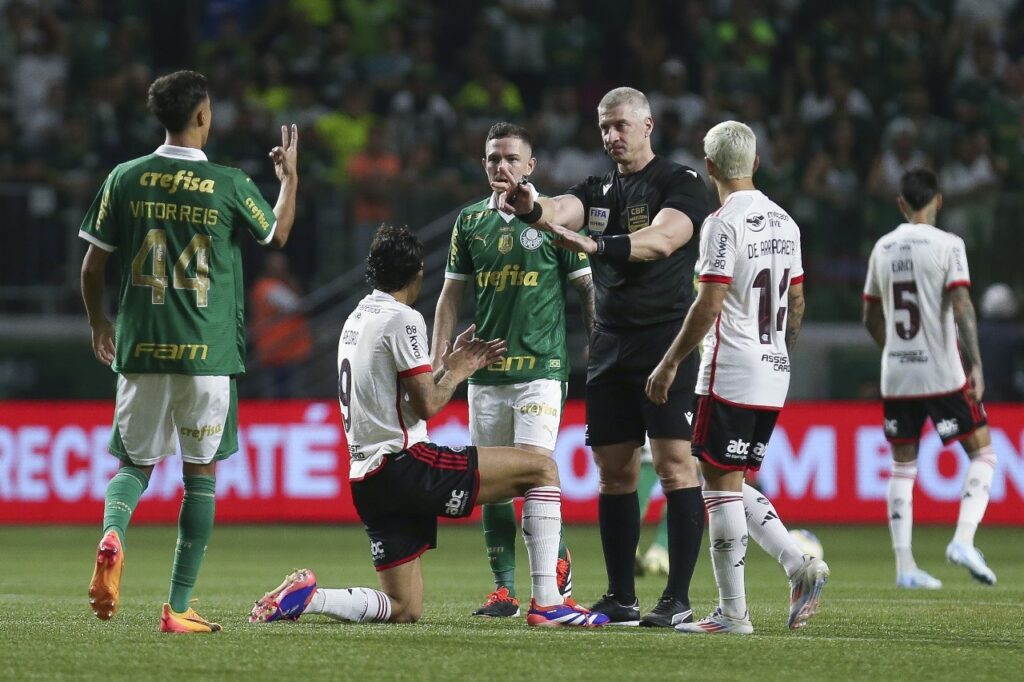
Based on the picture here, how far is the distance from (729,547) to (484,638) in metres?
1.11

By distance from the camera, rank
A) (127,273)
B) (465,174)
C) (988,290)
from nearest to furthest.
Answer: (127,273), (988,290), (465,174)

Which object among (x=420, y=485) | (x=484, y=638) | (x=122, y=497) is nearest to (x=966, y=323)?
(x=420, y=485)

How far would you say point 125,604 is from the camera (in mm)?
8398

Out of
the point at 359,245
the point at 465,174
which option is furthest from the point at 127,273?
the point at 465,174

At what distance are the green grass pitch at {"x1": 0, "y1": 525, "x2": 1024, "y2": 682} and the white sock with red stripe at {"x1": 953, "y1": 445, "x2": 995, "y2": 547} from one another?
422 millimetres

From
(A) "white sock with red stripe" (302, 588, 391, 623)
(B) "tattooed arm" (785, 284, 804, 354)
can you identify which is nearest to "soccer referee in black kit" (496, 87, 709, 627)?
(B) "tattooed arm" (785, 284, 804, 354)

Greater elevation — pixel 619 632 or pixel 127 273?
pixel 127 273

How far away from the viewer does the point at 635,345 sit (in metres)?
7.52

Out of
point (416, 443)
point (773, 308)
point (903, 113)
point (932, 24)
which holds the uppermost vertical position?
point (932, 24)

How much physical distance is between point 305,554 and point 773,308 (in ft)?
20.5

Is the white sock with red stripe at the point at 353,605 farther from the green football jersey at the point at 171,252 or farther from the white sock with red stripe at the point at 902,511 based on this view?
the white sock with red stripe at the point at 902,511

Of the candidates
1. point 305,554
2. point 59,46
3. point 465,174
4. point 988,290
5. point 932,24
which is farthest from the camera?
point 932,24

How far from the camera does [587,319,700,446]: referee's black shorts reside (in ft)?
24.2

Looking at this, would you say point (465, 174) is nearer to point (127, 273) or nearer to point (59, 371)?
point (59, 371)
